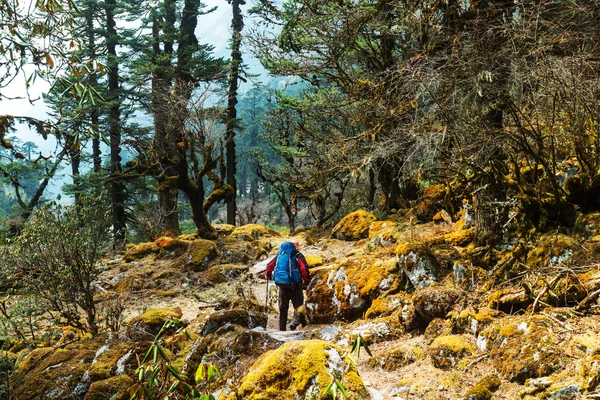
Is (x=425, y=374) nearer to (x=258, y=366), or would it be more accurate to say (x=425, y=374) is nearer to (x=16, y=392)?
(x=258, y=366)

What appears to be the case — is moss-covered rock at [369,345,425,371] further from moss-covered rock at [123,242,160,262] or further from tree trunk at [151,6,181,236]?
tree trunk at [151,6,181,236]

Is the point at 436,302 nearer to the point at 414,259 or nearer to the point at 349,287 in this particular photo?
the point at 414,259

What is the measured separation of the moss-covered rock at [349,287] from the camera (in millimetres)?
6398

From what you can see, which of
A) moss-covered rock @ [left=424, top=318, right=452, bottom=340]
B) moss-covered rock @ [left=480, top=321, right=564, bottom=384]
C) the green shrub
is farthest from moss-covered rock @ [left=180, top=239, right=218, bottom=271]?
moss-covered rock @ [left=480, top=321, right=564, bottom=384]

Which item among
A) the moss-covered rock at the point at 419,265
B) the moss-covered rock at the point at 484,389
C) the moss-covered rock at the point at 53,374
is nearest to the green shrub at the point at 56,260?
the moss-covered rock at the point at 53,374

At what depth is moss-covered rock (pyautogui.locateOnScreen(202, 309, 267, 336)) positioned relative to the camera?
18.9 ft

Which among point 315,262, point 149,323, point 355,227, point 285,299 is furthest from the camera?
point 355,227

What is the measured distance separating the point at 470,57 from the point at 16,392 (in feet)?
24.0

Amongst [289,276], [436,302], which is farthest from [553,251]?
[289,276]

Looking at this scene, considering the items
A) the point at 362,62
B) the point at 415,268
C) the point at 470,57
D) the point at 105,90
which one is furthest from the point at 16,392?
the point at 105,90

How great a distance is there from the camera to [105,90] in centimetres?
2052

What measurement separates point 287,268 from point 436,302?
8.60 feet

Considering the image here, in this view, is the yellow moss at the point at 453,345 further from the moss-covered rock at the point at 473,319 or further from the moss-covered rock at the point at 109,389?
the moss-covered rock at the point at 109,389

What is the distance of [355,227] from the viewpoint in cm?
1224
